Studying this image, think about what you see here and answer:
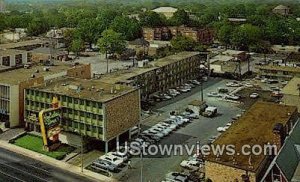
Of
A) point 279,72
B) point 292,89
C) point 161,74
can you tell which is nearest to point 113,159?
point 292,89

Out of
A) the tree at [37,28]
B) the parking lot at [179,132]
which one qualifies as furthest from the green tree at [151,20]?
the parking lot at [179,132]

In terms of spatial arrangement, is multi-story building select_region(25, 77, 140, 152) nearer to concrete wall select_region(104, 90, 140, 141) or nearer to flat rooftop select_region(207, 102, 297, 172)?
concrete wall select_region(104, 90, 140, 141)

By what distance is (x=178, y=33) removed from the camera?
220 ft

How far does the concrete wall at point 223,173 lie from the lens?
15.8 meters

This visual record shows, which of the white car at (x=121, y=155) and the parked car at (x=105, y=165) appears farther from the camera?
the white car at (x=121, y=155)

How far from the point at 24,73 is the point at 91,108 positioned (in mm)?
9481

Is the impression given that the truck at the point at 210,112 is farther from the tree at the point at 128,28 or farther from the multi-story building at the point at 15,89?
the tree at the point at 128,28

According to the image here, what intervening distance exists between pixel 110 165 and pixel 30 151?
5.20 meters

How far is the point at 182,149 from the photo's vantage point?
23453mm

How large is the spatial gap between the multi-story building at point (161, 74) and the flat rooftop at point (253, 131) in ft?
35.2

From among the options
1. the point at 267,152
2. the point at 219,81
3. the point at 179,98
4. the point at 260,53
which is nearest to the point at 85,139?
the point at 267,152

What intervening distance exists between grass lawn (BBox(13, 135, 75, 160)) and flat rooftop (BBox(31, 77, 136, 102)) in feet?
9.85

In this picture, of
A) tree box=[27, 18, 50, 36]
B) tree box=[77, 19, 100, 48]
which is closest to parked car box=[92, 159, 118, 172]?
tree box=[77, 19, 100, 48]

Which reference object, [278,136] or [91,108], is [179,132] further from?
[278,136]
